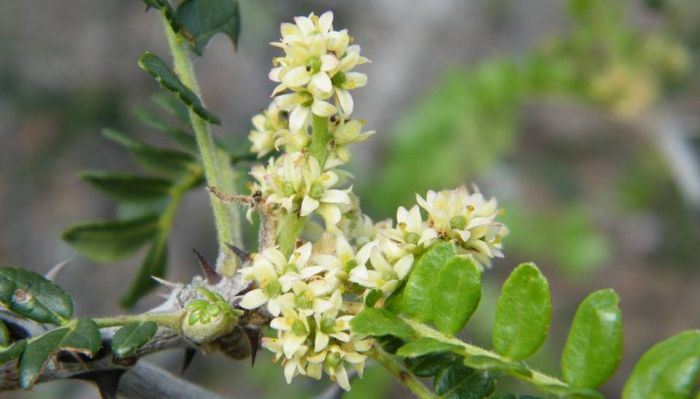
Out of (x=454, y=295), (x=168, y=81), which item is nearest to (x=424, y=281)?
(x=454, y=295)

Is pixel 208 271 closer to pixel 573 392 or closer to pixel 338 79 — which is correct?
pixel 338 79

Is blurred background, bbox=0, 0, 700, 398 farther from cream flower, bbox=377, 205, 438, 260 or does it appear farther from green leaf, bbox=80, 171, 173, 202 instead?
cream flower, bbox=377, 205, 438, 260

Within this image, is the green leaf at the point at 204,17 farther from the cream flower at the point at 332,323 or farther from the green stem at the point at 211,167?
the cream flower at the point at 332,323

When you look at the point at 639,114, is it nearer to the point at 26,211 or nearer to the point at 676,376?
the point at 676,376

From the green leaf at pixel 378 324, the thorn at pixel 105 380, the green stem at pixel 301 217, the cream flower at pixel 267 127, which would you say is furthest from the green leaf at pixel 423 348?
the cream flower at pixel 267 127

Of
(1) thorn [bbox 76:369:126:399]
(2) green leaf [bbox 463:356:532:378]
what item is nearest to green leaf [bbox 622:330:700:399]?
(2) green leaf [bbox 463:356:532:378]

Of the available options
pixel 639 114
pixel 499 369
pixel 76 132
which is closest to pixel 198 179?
pixel 499 369
